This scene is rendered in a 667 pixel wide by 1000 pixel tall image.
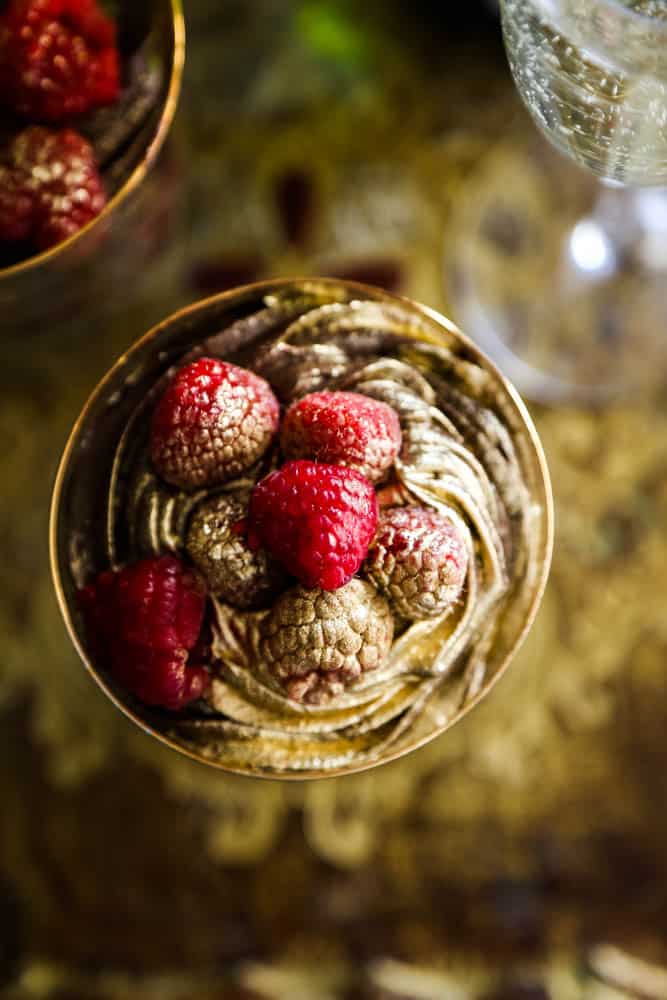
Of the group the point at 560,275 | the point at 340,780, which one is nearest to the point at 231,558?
the point at 340,780

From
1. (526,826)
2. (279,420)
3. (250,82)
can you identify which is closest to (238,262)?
(250,82)

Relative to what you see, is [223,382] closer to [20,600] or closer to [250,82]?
[20,600]

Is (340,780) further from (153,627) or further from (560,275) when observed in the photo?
(560,275)

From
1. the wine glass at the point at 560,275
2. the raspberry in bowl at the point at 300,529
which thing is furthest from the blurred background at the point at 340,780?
the raspberry in bowl at the point at 300,529

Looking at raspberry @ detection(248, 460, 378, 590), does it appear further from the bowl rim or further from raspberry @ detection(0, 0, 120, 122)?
raspberry @ detection(0, 0, 120, 122)

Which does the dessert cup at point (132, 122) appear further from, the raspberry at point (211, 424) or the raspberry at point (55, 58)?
the raspberry at point (211, 424)

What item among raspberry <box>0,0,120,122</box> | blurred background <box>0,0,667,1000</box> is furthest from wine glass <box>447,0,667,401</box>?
raspberry <box>0,0,120,122</box>
